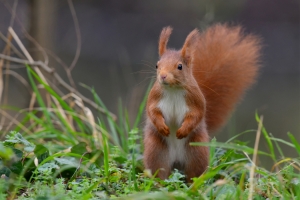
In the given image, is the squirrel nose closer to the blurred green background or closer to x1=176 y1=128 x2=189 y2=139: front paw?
x1=176 y1=128 x2=189 y2=139: front paw

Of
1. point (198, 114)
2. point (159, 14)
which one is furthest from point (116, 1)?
point (198, 114)

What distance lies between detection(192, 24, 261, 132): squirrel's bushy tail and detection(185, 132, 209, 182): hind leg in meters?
0.39

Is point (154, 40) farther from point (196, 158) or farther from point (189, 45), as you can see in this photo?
point (196, 158)

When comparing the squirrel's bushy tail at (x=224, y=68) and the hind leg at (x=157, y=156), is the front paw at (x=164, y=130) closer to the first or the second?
the hind leg at (x=157, y=156)

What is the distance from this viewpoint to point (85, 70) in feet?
15.2

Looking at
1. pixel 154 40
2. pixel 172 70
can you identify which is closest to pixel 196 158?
pixel 172 70

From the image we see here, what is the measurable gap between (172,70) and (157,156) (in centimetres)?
38

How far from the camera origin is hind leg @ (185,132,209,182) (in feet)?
7.41

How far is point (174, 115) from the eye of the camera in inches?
Result: 88.4

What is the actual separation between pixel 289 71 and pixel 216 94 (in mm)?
2673

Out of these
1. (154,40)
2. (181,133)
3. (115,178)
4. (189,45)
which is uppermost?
A: (154,40)

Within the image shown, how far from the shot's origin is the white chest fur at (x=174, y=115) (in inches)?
87.4

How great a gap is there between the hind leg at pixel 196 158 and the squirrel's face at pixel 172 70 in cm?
26

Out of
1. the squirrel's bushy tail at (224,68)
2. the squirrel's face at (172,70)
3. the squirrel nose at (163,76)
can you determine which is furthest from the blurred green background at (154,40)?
the squirrel nose at (163,76)
